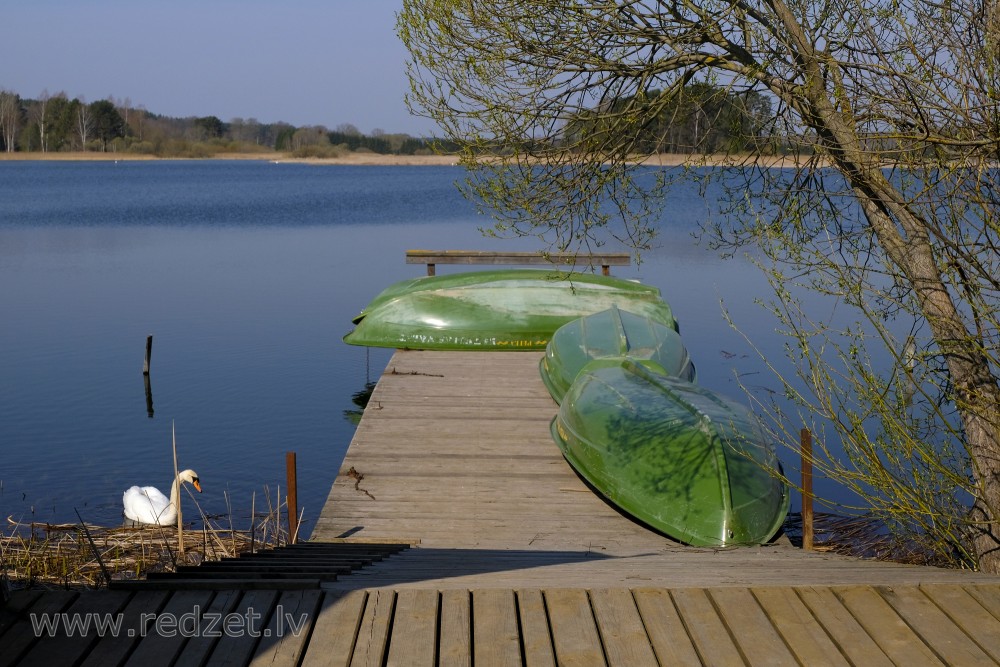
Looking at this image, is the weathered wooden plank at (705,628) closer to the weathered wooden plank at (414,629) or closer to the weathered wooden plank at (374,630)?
the weathered wooden plank at (414,629)

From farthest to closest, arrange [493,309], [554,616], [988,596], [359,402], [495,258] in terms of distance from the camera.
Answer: [495,258] → [493,309] → [359,402] → [988,596] → [554,616]

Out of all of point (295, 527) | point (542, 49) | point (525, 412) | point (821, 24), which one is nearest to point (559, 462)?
point (525, 412)

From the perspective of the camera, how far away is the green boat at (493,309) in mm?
15492

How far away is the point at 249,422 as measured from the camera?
14.2 metres

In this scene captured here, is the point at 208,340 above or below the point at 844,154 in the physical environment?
below

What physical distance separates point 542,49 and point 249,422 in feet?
29.3

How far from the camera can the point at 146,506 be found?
977 centimetres

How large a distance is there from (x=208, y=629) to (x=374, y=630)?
647 mm

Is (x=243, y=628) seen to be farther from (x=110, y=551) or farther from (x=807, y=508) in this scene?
(x=807, y=508)

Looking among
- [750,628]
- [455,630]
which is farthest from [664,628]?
[455,630]

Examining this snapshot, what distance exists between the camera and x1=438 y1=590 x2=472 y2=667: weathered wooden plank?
3.70 m

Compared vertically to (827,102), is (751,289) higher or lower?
lower

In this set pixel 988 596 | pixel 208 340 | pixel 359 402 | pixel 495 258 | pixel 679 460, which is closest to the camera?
pixel 988 596

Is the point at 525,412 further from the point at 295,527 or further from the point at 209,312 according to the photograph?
the point at 209,312
